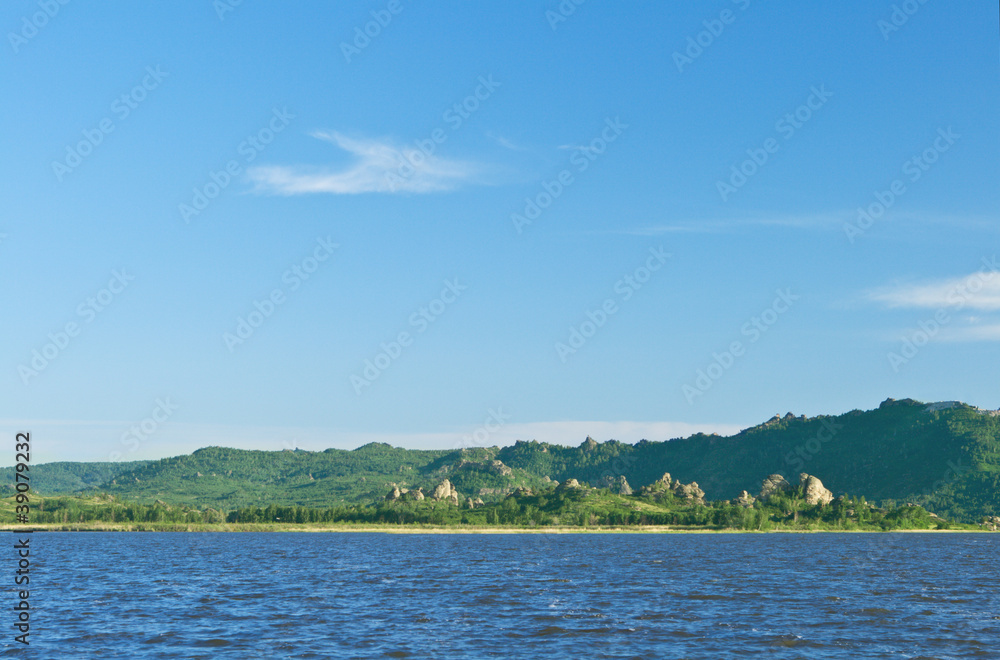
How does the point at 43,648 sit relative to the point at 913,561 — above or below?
above

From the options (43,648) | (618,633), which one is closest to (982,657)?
(618,633)

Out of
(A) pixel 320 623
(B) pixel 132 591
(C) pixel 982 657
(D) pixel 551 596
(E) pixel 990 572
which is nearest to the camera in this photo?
(C) pixel 982 657

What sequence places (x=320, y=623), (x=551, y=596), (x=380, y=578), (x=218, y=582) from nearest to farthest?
(x=320, y=623), (x=551, y=596), (x=218, y=582), (x=380, y=578)

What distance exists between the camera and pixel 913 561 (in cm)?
18450

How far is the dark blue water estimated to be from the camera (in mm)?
64625

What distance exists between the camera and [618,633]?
72062mm

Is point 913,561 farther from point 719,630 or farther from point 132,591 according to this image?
point 132,591

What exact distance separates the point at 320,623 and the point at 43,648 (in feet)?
72.8

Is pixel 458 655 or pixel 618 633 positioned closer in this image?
pixel 458 655

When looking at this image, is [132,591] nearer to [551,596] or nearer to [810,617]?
[551,596]

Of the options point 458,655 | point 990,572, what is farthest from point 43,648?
point 990,572

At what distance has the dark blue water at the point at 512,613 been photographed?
6462cm

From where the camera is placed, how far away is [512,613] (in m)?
85.2

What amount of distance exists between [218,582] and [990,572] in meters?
126
